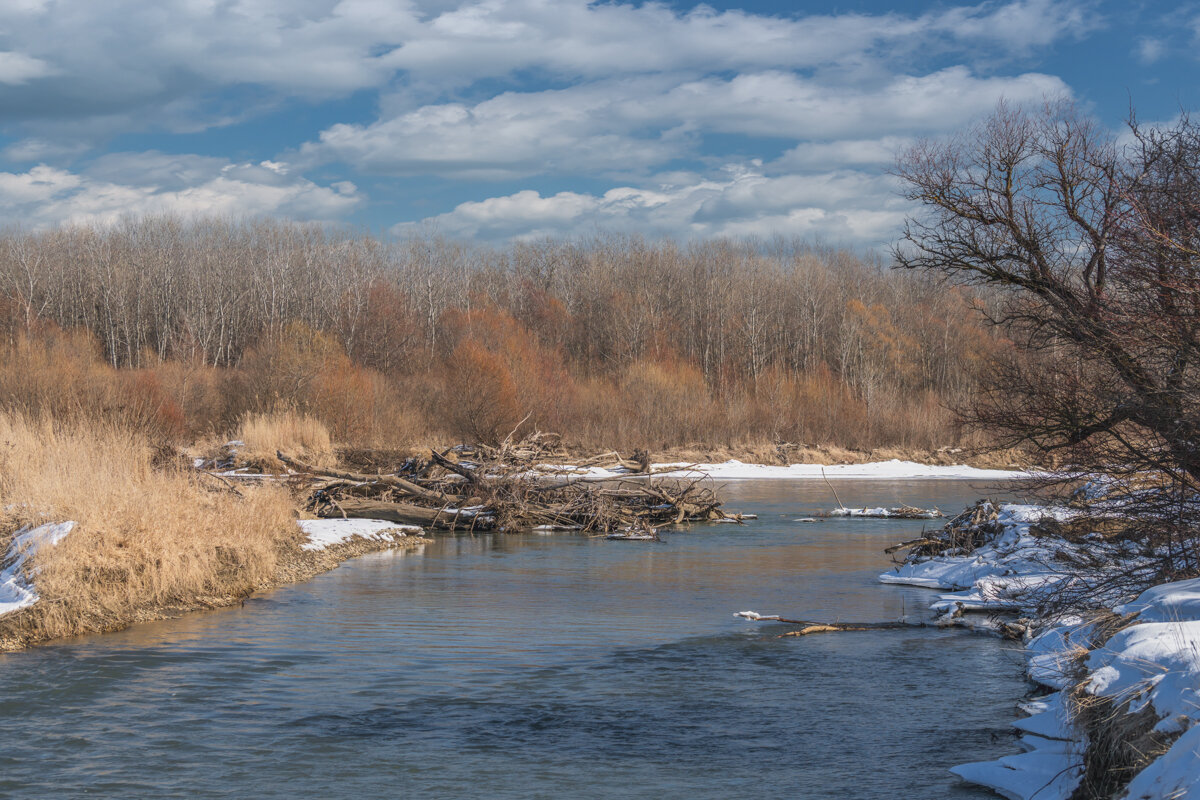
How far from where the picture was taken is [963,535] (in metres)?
17.9

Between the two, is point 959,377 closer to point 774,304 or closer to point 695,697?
point 774,304

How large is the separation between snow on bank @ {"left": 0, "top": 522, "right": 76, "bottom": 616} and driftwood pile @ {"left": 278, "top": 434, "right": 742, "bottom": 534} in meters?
8.92

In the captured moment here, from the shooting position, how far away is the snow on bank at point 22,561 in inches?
457

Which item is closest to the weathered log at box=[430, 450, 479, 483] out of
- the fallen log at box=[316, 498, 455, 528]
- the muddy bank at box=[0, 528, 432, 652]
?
the fallen log at box=[316, 498, 455, 528]

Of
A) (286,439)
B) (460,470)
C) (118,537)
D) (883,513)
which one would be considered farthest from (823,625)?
(286,439)

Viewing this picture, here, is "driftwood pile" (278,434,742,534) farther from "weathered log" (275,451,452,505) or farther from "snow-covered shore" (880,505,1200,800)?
"snow-covered shore" (880,505,1200,800)

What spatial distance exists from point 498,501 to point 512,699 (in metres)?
12.7

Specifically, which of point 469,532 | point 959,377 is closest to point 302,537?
point 469,532

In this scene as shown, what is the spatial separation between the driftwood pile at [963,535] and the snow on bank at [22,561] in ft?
42.2

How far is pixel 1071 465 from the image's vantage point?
35.5ft

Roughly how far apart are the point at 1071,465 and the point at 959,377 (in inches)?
2139

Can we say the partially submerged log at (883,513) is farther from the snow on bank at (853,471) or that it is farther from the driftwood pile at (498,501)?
the snow on bank at (853,471)

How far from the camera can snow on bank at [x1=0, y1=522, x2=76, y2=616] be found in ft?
38.1

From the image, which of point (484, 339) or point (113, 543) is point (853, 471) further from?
point (113, 543)
